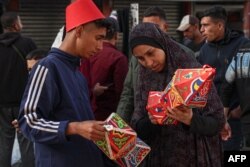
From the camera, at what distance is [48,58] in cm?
259

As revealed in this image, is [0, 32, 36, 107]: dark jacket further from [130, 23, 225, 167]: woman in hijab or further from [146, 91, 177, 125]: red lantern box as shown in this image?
[146, 91, 177, 125]: red lantern box

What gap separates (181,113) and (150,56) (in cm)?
41

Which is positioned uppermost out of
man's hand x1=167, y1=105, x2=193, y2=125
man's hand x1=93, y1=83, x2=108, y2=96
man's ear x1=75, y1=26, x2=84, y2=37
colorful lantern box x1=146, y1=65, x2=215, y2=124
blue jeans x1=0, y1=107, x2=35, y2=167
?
man's ear x1=75, y1=26, x2=84, y2=37

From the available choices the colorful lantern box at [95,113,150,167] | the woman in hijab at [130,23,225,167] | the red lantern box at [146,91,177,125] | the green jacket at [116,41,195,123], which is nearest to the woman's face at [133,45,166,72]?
the woman in hijab at [130,23,225,167]

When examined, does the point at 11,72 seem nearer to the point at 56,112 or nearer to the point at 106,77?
the point at 106,77

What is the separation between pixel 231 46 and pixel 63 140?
3.22 metres

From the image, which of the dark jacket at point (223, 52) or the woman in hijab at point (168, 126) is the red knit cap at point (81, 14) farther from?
the dark jacket at point (223, 52)

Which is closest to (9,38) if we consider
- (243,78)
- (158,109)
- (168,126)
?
(243,78)

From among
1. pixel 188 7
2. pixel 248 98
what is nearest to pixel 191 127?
pixel 248 98

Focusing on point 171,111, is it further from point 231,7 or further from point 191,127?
point 231,7

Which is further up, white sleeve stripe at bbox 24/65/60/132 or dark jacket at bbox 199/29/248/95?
white sleeve stripe at bbox 24/65/60/132

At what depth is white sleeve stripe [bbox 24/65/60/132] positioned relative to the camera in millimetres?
2438

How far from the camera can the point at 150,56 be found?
9.21 feet

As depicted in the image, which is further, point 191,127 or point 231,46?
point 231,46
